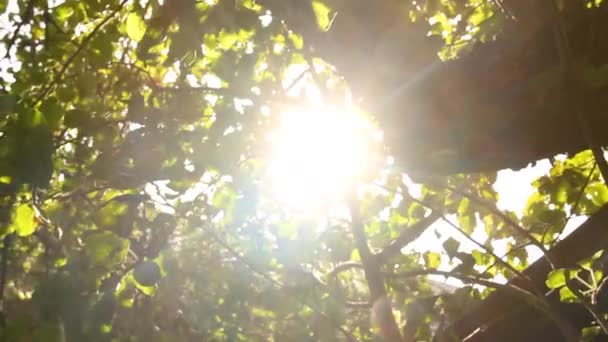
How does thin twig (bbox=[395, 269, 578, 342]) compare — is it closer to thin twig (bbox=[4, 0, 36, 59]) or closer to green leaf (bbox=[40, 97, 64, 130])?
green leaf (bbox=[40, 97, 64, 130])

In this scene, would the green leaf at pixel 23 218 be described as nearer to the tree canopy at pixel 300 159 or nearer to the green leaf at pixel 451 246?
the tree canopy at pixel 300 159

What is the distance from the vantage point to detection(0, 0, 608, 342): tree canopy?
4.68ft

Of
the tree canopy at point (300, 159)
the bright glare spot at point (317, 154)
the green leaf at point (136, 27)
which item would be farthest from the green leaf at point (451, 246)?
the green leaf at point (136, 27)

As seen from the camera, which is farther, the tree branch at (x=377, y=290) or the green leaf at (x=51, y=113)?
the tree branch at (x=377, y=290)

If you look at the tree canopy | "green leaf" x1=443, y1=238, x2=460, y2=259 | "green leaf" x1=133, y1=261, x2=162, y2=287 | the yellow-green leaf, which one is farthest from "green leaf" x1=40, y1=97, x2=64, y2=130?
"green leaf" x1=443, y1=238, x2=460, y2=259

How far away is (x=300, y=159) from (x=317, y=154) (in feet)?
0.26

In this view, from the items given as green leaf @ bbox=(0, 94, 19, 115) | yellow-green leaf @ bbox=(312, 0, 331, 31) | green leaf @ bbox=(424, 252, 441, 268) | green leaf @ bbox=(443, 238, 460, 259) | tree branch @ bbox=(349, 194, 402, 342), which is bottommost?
tree branch @ bbox=(349, 194, 402, 342)

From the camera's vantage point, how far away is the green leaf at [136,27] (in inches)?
75.5

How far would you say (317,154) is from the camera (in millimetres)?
1886

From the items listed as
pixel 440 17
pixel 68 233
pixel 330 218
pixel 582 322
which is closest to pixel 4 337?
pixel 68 233

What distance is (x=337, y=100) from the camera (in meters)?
1.91

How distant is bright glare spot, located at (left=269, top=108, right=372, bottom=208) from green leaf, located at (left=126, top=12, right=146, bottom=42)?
53 centimetres

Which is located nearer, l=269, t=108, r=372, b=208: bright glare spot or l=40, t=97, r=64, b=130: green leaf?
l=40, t=97, r=64, b=130: green leaf

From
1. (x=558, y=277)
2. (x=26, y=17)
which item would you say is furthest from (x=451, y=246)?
(x=26, y=17)
